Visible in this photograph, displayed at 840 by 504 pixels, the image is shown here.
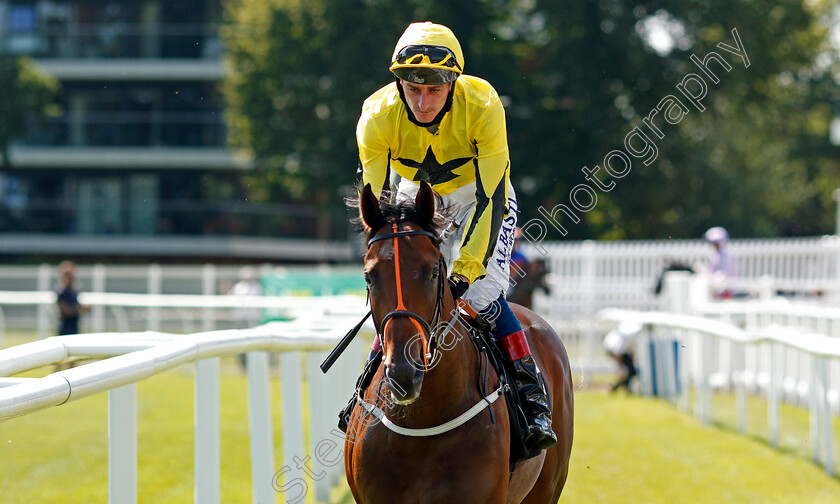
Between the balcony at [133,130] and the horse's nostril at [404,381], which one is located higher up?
the balcony at [133,130]

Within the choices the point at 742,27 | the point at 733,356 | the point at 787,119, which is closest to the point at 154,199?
the point at 742,27

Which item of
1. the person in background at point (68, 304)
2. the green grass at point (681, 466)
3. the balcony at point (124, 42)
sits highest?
the balcony at point (124, 42)

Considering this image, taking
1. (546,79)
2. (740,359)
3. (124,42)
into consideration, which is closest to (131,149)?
(124,42)

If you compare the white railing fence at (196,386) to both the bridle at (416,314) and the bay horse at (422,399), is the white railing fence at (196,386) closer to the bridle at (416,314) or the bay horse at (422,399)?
the bay horse at (422,399)

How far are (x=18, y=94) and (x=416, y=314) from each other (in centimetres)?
3107

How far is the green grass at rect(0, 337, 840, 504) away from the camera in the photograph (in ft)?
20.1

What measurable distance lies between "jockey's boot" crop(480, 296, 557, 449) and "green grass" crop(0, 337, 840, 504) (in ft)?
7.53

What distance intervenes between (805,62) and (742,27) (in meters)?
3.36

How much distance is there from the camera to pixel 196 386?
3754mm

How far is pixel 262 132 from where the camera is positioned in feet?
87.8

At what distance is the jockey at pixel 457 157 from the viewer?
141 inches

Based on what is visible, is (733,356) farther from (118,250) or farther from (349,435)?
(118,250)

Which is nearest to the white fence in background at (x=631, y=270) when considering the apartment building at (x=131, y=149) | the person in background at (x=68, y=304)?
the person in background at (x=68, y=304)

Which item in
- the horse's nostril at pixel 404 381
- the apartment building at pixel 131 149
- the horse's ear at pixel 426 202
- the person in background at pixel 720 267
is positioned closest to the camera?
the horse's nostril at pixel 404 381
